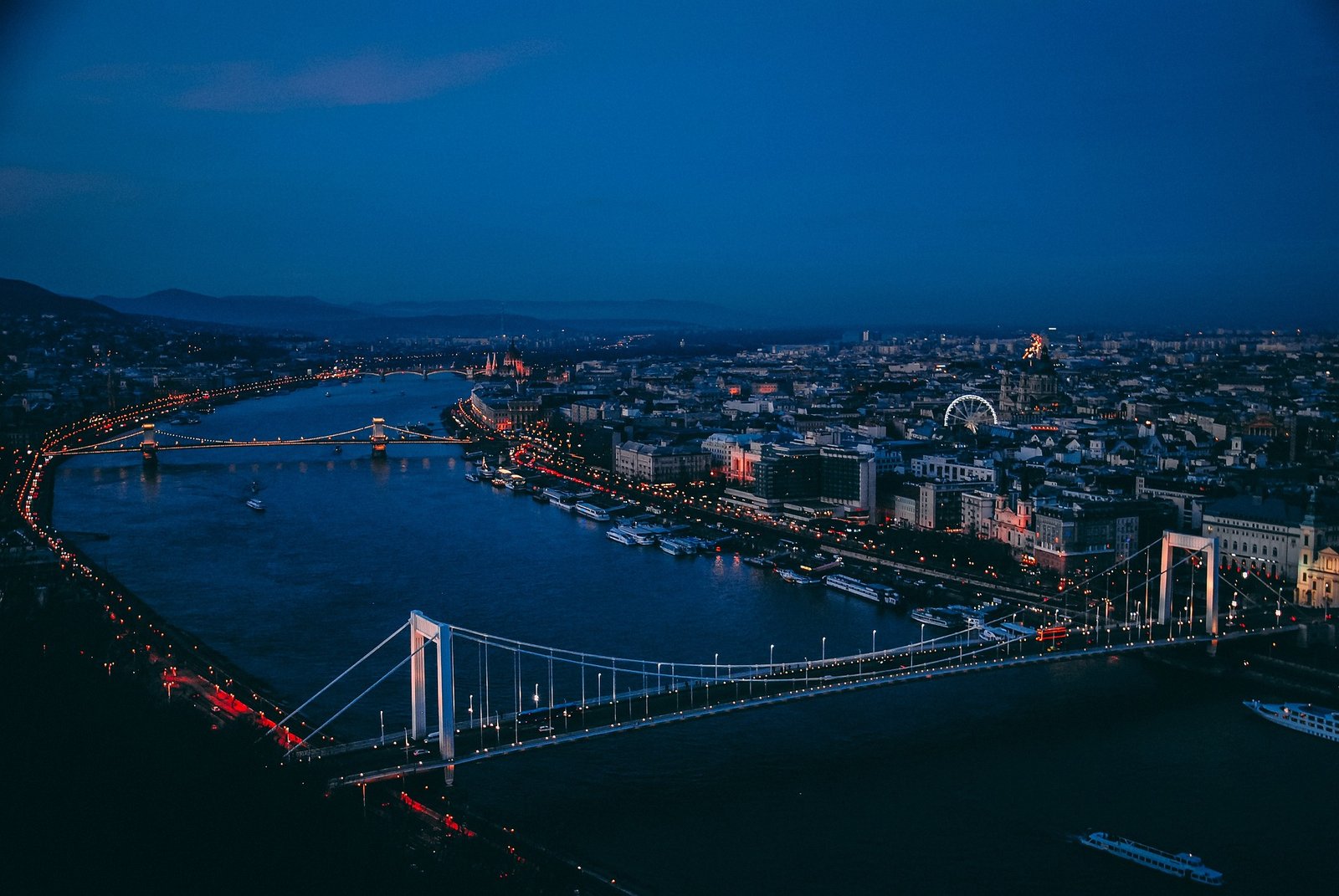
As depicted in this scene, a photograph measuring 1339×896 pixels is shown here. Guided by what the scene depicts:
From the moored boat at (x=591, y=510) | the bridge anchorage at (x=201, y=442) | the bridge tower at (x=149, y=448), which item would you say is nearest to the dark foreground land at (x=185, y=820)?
the moored boat at (x=591, y=510)

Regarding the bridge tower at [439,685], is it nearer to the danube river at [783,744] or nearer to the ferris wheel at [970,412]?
the danube river at [783,744]

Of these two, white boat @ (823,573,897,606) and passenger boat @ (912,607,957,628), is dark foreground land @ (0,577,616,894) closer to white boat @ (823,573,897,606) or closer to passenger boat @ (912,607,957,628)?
passenger boat @ (912,607,957,628)

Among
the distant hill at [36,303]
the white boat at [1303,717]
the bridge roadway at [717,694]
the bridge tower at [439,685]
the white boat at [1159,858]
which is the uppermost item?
the distant hill at [36,303]

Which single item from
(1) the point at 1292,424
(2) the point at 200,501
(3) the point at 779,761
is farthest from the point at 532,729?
(1) the point at 1292,424

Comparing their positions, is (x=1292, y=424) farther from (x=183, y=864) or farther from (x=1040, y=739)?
(x=183, y=864)

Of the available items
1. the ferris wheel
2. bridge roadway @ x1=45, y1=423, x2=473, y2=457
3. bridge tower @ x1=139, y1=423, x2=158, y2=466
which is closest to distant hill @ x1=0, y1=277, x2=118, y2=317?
bridge roadway @ x1=45, y1=423, x2=473, y2=457

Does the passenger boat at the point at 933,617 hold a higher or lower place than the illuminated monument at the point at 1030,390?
lower

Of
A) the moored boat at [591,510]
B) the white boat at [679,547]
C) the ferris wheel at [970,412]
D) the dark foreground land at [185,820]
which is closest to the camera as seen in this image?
the dark foreground land at [185,820]
